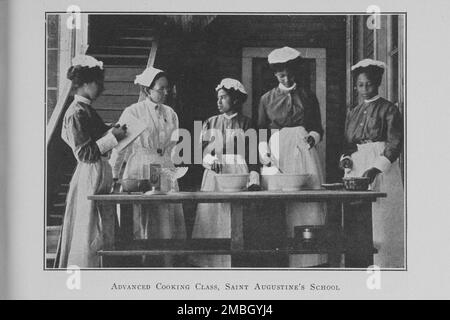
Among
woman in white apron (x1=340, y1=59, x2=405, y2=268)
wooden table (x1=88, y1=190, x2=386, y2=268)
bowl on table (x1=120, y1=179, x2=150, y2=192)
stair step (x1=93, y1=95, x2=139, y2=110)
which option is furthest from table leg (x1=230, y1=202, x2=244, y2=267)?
stair step (x1=93, y1=95, x2=139, y2=110)

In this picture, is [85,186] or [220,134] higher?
[220,134]

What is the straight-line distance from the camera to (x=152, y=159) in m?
3.04

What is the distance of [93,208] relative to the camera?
9.95 feet

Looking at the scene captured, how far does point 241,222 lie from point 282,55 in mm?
779

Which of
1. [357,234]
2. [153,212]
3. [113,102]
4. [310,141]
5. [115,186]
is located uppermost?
[113,102]

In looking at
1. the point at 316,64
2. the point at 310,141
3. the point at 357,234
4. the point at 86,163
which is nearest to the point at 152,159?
the point at 86,163

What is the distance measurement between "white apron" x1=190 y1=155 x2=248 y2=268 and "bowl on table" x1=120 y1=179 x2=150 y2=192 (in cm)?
25

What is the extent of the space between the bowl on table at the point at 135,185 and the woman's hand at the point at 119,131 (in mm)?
199

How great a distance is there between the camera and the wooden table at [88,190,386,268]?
2998 mm

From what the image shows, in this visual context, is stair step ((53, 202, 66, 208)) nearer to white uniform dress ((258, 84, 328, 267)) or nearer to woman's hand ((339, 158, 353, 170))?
white uniform dress ((258, 84, 328, 267))

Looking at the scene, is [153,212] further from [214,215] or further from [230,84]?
[230,84]

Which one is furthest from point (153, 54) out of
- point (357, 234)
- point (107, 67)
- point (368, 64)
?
point (357, 234)
